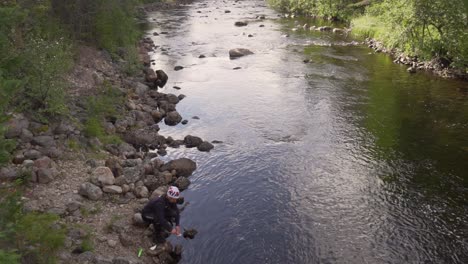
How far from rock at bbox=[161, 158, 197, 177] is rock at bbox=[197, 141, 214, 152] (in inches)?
82.6

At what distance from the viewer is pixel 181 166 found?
18.0 m

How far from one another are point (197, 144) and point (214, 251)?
8552mm

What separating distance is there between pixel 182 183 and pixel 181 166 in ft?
3.98

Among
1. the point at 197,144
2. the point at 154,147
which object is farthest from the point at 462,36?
the point at 154,147

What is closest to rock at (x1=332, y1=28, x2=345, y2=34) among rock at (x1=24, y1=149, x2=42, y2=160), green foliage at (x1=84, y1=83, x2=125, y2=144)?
green foliage at (x1=84, y1=83, x2=125, y2=144)

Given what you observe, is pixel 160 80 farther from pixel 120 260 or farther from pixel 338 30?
pixel 338 30

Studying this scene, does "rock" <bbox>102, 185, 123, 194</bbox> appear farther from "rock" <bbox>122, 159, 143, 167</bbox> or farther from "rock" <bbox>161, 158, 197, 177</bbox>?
"rock" <bbox>161, 158, 197, 177</bbox>

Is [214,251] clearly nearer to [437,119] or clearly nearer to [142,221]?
[142,221]

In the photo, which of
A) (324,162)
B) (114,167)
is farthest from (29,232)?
(324,162)

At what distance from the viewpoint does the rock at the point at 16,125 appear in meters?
15.1

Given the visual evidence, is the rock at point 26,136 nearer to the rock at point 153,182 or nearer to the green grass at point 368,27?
the rock at point 153,182

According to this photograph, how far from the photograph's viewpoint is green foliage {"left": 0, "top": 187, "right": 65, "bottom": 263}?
8867 millimetres

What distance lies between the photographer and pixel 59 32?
24.8 metres

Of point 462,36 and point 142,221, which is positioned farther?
point 462,36
